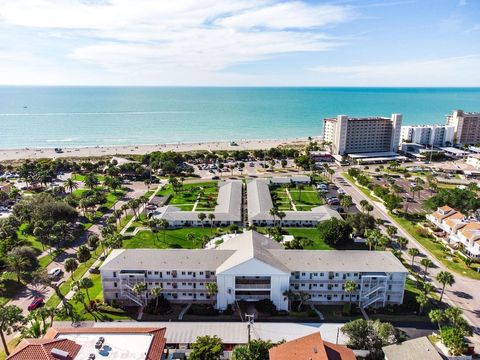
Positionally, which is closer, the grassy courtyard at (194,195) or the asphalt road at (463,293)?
the asphalt road at (463,293)

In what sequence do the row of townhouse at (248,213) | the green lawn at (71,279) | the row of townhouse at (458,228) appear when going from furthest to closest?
the row of townhouse at (248,213), the row of townhouse at (458,228), the green lawn at (71,279)

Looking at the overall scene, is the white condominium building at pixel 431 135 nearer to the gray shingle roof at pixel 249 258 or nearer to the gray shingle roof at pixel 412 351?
the gray shingle roof at pixel 249 258

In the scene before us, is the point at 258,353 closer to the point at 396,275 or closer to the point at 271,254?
the point at 271,254

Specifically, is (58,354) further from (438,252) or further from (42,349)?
(438,252)

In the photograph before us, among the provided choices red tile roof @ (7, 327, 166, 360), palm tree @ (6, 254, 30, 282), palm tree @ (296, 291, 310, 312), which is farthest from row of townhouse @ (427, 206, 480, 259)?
palm tree @ (6, 254, 30, 282)

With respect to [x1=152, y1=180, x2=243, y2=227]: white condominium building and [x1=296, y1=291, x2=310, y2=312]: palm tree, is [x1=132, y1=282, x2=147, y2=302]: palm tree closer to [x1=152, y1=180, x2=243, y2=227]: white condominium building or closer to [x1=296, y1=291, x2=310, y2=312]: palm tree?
[x1=296, y1=291, x2=310, y2=312]: palm tree

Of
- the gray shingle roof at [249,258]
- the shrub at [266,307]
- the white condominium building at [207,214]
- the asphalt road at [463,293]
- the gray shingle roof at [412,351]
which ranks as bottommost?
the asphalt road at [463,293]

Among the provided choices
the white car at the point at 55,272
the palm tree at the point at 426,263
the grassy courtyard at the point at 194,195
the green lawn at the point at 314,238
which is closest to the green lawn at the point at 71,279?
the white car at the point at 55,272

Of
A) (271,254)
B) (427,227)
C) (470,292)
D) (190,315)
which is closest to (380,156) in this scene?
(427,227)
